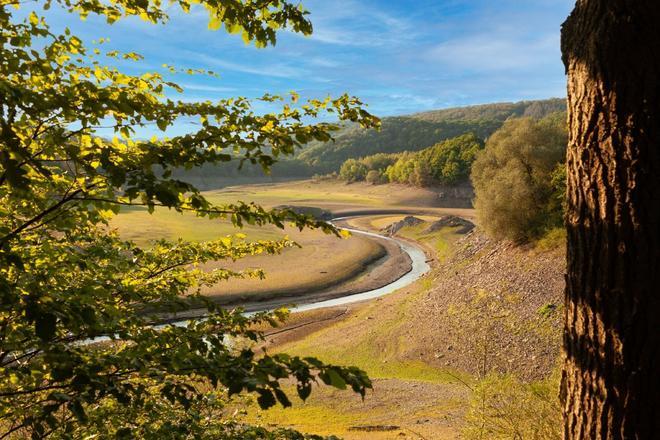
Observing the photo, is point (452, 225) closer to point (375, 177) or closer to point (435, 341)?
point (435, 341)

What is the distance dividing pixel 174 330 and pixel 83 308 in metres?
1.76

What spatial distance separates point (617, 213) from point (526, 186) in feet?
113

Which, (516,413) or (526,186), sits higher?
(526,186)

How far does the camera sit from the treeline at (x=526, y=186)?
34094mm

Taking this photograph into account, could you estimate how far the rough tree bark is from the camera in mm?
2871

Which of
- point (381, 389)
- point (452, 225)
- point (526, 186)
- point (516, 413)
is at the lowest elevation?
point (381, 389)

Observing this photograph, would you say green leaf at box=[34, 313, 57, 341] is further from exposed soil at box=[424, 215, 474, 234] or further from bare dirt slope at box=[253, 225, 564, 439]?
exposed soil at box=[424, 215, 474, 234]

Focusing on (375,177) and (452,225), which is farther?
(375,177)

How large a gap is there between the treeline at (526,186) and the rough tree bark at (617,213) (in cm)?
3266

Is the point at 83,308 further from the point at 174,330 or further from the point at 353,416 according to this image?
the point at 353,416

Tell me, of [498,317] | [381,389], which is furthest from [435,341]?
[381,389]

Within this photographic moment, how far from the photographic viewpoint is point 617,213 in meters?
2.99

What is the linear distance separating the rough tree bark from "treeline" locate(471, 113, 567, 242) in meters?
32.7


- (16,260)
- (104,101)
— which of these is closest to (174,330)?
(16,260)
